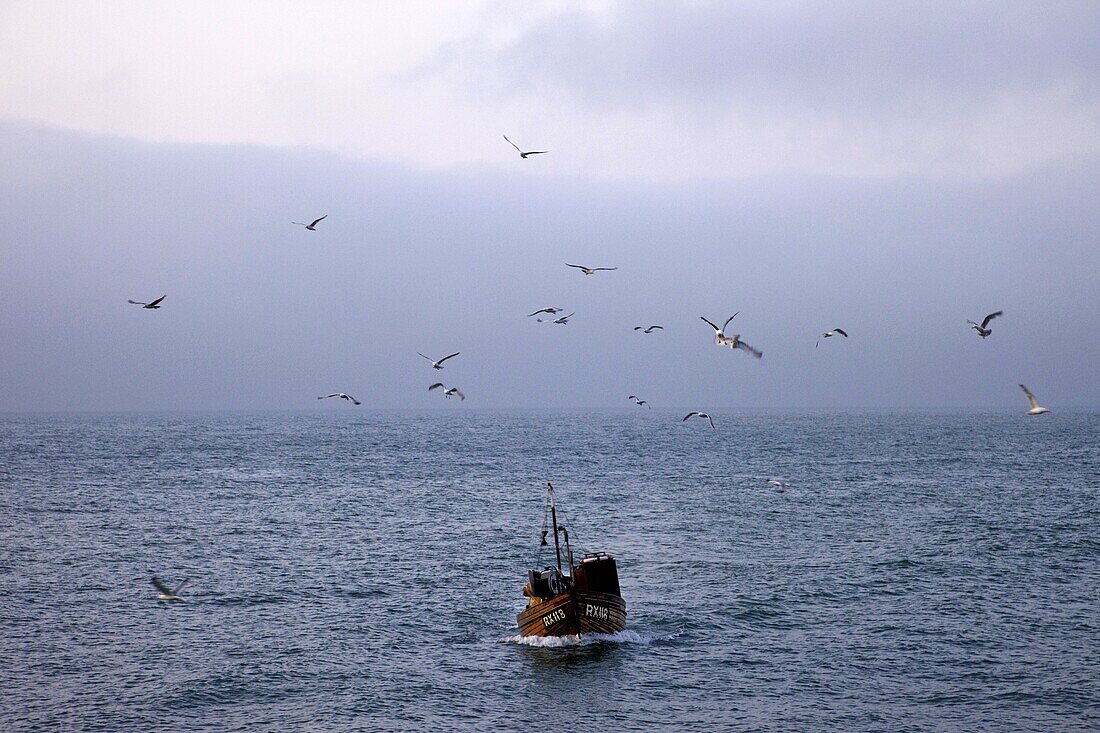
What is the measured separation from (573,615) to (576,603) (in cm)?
51

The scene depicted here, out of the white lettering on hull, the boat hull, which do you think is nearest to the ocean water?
the boat hull

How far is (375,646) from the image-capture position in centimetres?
3828

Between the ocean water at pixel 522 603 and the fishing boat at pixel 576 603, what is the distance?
0.76 metres

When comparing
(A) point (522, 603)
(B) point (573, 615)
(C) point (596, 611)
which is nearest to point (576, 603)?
(B) point (573, 615)

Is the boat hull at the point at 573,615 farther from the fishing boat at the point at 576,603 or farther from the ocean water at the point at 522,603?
the ocean water at the point at 522,603

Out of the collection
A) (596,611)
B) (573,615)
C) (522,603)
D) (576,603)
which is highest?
(576,603)

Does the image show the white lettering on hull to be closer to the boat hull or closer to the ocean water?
the boat hull

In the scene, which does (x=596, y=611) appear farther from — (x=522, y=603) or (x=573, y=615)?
(x=522, y=603)

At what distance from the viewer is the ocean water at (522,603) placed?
103ft

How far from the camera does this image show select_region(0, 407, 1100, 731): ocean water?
31.3m

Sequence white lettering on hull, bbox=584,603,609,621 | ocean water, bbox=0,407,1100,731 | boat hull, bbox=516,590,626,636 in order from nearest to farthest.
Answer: ocean water, bbox=0,407,1100,731
boat hull, bbox=516,590,626,636
white lettering on hull, bbox=584,603,609,621

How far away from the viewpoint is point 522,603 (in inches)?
1789

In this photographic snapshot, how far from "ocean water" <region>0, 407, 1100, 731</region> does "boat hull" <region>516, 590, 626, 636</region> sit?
2.18ft

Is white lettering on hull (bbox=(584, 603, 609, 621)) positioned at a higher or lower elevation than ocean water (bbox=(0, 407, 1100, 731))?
higher
